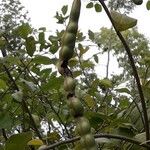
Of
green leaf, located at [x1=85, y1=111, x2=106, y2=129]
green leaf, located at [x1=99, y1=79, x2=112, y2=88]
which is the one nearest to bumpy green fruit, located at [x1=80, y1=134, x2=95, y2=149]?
green leaf, located at [x1=85, y1=111, x2=106, y2=129]

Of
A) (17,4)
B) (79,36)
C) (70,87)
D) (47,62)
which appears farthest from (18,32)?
(17,4)

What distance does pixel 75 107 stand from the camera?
82 cm

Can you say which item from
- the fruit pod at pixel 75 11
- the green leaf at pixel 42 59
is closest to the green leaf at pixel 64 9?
the green leaf at pixel 42 59

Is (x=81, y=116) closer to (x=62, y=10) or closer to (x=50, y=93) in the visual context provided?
(x=50, y=93)

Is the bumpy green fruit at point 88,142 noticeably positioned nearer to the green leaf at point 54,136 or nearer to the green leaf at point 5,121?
the green leaf at point 5,121

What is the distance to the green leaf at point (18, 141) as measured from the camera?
1.25 meters

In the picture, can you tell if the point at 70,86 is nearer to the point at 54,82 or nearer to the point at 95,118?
the point at 95,118

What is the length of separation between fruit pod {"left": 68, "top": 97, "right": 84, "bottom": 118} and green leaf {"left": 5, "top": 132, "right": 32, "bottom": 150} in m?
0.45

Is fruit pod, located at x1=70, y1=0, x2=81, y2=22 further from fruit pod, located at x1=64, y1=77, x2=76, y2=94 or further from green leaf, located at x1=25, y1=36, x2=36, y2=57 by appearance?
green leaf, located at x1=25, y1=36, x2=36, y2=57

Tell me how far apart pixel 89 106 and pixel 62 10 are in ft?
3.04

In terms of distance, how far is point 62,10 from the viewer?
9.78ft

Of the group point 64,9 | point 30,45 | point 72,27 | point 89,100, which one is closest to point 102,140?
point 72,27

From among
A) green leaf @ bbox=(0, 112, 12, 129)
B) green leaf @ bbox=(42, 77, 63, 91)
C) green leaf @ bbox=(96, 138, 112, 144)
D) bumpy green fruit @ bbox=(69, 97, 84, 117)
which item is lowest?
green leaf @ bbox=(96, 138, 112, 144)

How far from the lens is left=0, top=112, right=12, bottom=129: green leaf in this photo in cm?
181
